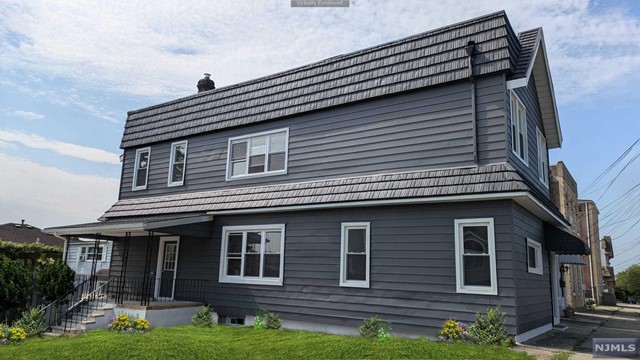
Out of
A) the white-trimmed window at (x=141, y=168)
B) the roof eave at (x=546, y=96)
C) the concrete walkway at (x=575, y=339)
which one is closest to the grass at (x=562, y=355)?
the concrete walkway at (x=575, y=339)

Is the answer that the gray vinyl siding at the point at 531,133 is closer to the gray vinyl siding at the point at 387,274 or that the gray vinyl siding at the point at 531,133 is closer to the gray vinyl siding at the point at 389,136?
the gray vinyl siding at the point at 389,136

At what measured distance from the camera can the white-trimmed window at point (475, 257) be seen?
848 cm

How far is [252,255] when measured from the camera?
39.5ft

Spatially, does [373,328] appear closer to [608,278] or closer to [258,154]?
[258,154]

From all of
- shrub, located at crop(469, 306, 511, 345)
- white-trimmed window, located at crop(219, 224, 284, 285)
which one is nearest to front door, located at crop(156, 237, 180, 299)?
white-trimmed window, located at crop(219, 224, 284, 285)

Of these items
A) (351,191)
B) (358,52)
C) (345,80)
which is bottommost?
(351,191)

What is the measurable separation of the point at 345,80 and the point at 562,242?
7.27 m

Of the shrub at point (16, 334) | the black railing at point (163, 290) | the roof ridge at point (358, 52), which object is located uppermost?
the roof ridge at point (358, 52)

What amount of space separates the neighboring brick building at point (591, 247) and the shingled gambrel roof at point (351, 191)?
2102 cm

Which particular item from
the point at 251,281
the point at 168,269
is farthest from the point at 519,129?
the point at 168,269

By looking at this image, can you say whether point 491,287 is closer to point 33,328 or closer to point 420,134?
point 420,134

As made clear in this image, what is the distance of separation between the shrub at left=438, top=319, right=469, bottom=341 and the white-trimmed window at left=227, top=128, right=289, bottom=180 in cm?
590

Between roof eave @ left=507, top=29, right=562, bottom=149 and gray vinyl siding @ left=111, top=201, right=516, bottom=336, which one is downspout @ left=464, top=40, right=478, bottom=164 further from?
roof eave @ left=507, top=29, right=562, bottom=149

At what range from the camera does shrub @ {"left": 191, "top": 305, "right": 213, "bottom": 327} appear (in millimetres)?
11156
